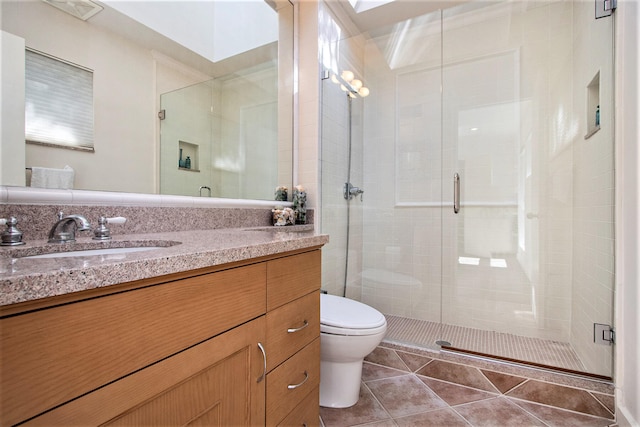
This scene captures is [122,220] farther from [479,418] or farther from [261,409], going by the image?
[479,418]

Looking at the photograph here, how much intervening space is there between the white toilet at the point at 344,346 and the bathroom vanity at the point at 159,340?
1.22ft

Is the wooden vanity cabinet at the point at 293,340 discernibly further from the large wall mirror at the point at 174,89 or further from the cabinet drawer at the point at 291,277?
the large wall mirror at the point at 174,89

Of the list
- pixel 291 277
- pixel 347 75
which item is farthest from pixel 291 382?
pixel 347 75

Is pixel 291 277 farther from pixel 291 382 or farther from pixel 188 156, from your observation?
pixel 188 156

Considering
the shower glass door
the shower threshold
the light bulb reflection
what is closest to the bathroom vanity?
the shower threshold

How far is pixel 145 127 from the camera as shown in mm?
1224

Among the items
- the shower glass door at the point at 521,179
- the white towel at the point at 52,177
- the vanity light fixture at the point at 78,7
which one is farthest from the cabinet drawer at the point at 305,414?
the vanity light fixture at the point at 78,7

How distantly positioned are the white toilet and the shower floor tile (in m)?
0.58

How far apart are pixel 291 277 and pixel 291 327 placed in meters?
0.16

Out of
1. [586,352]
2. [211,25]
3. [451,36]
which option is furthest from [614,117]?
A: [211,25]

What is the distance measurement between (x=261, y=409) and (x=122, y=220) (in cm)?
77

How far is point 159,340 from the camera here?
0.59 metres

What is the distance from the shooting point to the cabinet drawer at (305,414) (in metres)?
0.99

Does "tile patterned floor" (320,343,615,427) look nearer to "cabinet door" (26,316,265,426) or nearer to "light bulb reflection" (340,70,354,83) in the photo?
"cabinet door" (26,316,265,426)
